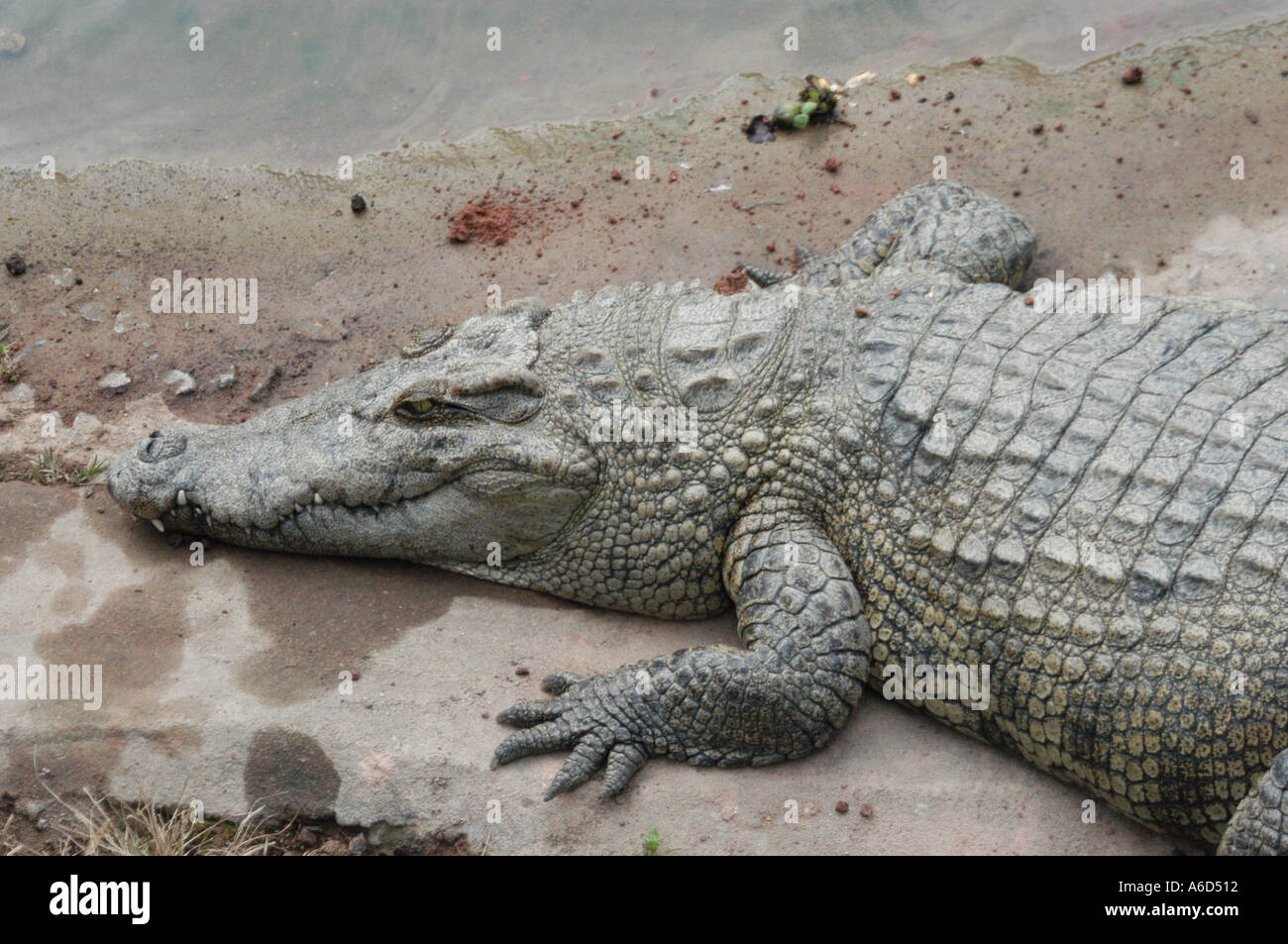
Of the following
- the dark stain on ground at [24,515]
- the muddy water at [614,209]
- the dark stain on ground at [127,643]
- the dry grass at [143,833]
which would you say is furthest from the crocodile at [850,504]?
the muddy water at [614,209]

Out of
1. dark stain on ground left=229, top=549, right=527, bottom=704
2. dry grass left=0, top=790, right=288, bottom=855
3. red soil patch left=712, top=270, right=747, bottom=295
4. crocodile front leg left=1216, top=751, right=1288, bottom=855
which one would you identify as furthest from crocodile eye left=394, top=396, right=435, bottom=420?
crocodile front leg left=1216, top=751, right=1288, bottom=855

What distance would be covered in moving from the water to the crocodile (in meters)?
3.31

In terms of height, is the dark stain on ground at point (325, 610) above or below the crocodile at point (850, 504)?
below

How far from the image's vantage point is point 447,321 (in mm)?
6535

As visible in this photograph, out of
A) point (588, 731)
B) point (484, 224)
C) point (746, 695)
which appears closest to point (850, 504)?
point (746, 695)

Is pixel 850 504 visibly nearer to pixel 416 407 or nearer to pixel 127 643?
pixel 416 407

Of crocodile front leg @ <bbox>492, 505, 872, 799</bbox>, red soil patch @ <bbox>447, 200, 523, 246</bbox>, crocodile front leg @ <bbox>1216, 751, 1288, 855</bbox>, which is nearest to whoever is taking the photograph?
crocodile front leg @ <bbox>1216, 751, 1288, 855</bbox>

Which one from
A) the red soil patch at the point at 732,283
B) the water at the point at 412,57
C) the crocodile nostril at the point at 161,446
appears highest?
the water at the point at 412,57

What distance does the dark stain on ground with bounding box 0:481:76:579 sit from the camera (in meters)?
5.05

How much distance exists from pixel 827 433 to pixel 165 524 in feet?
9.48

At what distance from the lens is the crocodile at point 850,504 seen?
3943 mm

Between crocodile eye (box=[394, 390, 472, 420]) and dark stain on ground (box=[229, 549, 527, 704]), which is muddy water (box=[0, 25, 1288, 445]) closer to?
dark stain on ground (box=[229, 549, 527, 704])

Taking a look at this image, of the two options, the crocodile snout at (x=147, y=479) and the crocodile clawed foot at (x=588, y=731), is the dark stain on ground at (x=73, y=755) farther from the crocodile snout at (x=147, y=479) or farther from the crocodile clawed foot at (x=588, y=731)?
the crocodile clawed foot at (x=588, y=731)

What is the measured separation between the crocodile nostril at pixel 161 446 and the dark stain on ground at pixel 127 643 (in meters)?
0.58
